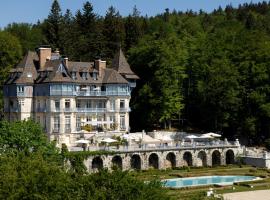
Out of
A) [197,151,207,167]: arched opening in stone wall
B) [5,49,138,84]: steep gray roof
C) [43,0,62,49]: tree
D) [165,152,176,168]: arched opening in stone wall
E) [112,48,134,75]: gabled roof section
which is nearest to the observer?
[165,152,176,168]: arched opening in stone wall

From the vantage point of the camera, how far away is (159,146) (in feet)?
233

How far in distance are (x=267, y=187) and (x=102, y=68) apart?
101 ft

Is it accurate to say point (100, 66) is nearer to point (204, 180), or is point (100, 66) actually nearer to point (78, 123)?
point (78, 123)

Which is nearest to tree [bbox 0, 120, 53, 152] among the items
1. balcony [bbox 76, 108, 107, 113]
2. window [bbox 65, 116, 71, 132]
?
window [bbox 65, 116, 71, 132]

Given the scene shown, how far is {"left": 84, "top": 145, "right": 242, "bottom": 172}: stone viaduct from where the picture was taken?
218 feet

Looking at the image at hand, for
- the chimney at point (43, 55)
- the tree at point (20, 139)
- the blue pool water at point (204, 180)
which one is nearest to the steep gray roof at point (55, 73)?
the chimney at point (43, 55)

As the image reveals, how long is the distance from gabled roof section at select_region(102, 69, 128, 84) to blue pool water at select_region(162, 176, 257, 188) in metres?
19.9

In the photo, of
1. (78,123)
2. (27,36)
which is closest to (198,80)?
(78,123)

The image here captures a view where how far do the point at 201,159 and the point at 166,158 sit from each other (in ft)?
16.4

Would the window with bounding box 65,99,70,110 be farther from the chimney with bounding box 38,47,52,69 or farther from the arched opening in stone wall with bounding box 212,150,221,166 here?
the arched opening in stone wall with bounding box 212,150,221,166

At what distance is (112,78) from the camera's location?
259 feet

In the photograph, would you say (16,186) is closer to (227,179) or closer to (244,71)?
(227,179)

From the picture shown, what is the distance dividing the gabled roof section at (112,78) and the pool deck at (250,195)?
93.6 ft

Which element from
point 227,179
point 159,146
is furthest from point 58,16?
point 227,179
